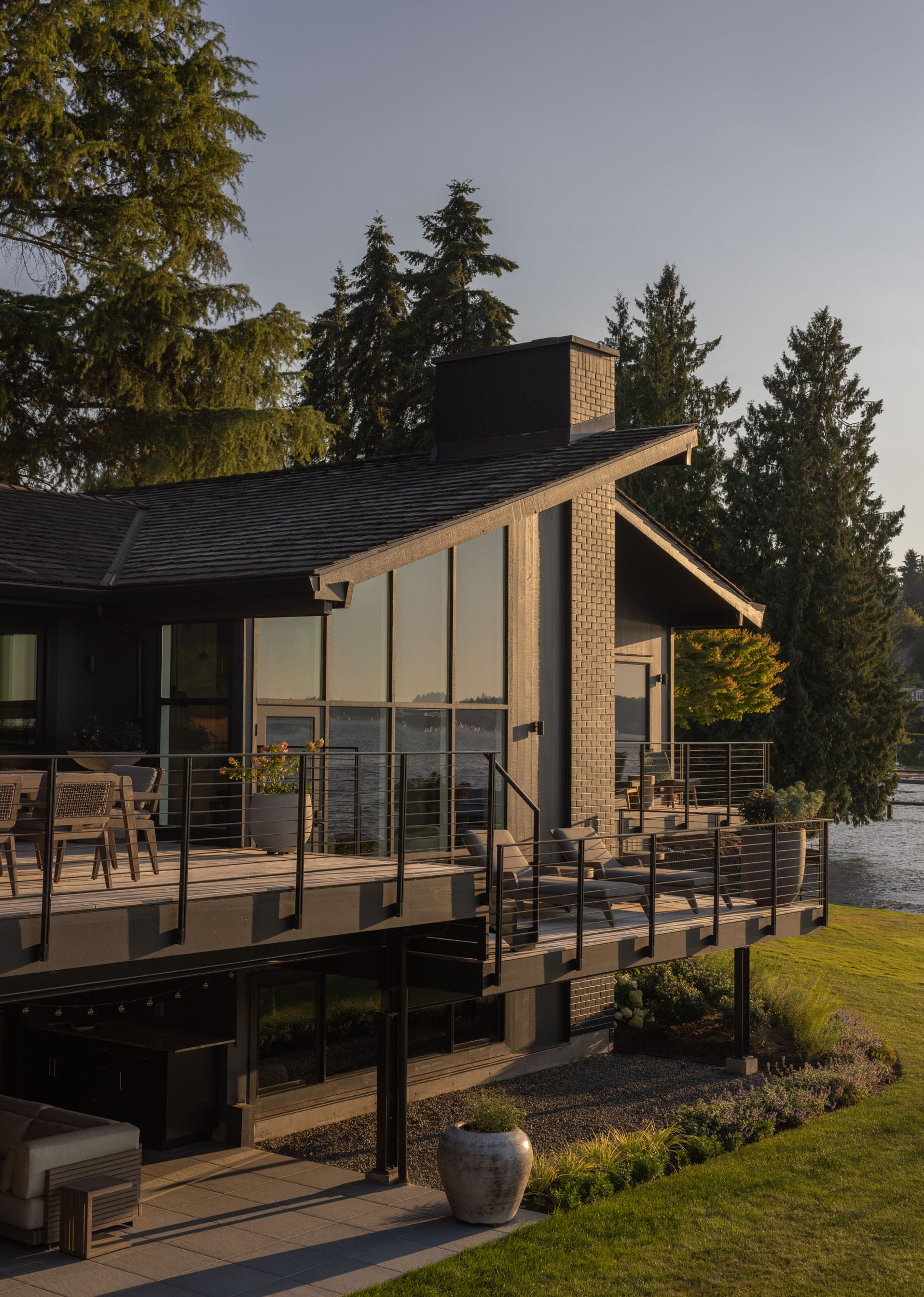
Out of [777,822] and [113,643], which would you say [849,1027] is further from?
[113,643]

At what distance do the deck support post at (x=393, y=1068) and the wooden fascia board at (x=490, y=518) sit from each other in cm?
315

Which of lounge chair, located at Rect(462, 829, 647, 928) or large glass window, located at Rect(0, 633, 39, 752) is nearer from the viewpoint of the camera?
lounge chair, located at Rect(462, 829, 647, 928)

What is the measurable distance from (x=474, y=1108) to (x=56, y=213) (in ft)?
66.2

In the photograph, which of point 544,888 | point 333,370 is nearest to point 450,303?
point 333,370

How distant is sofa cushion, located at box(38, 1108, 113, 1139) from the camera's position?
10.7 meters

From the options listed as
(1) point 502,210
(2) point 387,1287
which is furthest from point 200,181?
(2) point 387,1287

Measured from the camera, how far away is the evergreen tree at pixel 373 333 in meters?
40.5

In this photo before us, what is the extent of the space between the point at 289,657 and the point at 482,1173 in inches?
193

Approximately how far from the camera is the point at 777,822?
49.2 feet

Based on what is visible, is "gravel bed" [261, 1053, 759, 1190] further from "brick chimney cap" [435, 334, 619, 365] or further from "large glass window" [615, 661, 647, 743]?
"brick chimney cap" [435, 334, 619, 365]

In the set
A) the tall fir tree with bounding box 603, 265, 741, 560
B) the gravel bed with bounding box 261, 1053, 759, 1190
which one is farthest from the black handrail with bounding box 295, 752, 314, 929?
the tall fir tree with bounding box 603, 265, 741, 560

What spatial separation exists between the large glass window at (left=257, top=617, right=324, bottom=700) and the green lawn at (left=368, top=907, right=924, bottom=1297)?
500cm

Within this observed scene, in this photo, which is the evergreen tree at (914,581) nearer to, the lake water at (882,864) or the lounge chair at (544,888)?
the lake water at (882,864)

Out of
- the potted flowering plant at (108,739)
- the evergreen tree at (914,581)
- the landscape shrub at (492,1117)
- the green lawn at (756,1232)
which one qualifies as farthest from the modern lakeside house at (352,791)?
the evergreen tree at (914,581)
